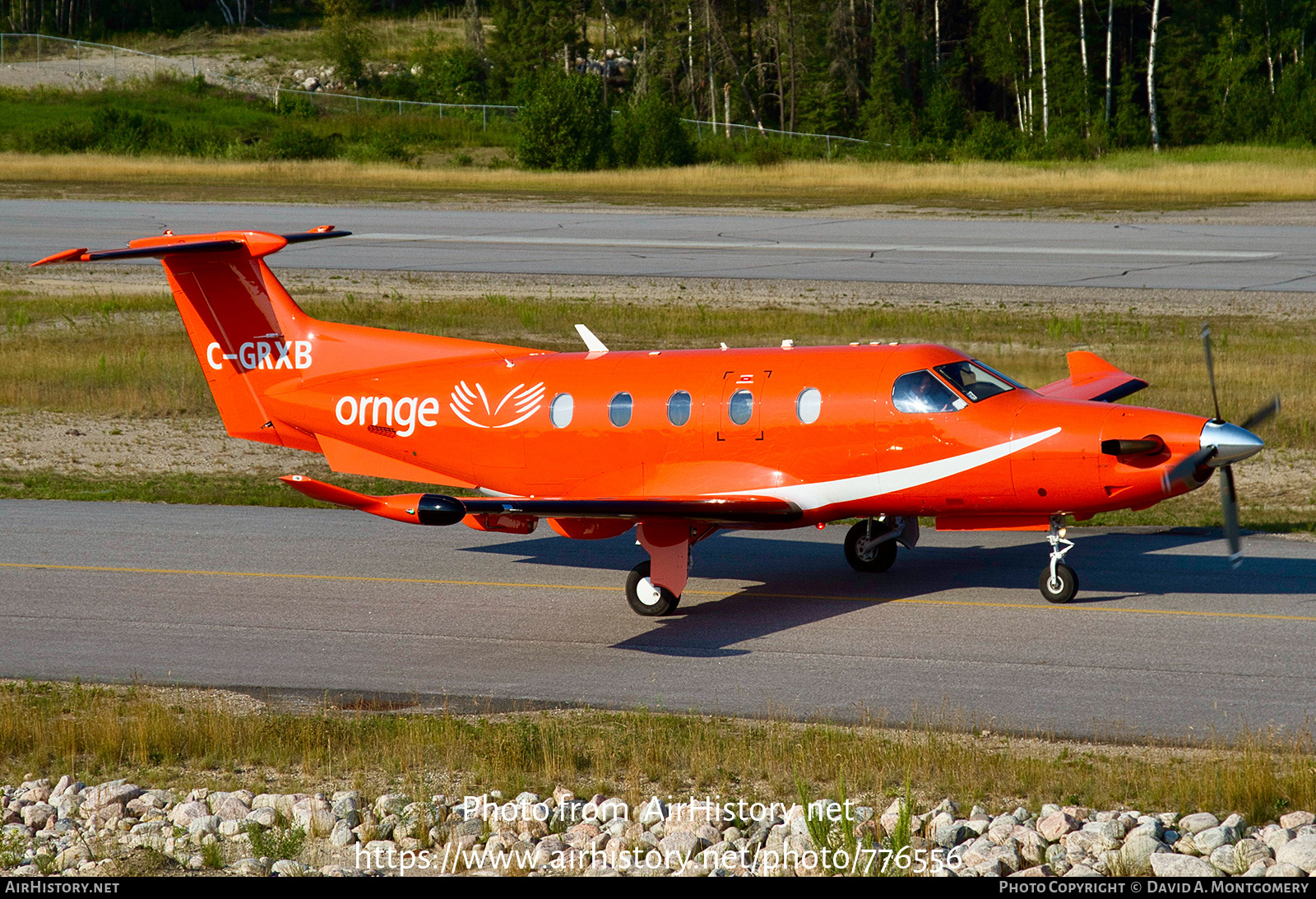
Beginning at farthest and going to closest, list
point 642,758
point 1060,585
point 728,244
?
point 728,244 → point 1060,585 → point 642,758

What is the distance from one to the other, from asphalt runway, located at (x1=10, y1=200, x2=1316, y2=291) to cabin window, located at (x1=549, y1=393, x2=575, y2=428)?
26175 mm

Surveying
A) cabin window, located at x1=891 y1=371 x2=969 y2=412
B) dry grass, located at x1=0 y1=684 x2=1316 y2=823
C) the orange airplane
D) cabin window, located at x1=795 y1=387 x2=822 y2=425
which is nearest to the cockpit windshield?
the orange airplane

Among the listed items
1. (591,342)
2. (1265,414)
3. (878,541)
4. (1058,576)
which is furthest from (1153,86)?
(1058,576)

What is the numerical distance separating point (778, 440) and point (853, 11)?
8496 centimetres

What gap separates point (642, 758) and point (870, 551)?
6.68 metres

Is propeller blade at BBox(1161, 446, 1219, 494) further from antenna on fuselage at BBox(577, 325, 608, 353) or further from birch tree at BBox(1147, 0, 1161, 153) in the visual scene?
birch tree at BBox(1147, 0, 1161, 153)

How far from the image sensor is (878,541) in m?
16.3

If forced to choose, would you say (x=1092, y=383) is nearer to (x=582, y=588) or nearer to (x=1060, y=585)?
(x=1060, y=585)

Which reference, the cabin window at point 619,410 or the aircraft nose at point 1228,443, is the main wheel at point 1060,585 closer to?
the aircraft nose at point 1228,443

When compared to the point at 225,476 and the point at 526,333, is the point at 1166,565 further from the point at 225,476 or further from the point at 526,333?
the point at 526,333

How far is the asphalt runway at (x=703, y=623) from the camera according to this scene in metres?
12.3

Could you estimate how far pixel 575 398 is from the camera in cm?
1588

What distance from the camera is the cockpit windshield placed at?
14609mm

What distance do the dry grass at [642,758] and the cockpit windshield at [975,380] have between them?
4.61 m
